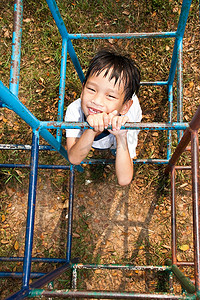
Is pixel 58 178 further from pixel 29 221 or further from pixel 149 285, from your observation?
pixel 29 221

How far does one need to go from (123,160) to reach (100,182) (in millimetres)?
793

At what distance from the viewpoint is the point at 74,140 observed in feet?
5.00

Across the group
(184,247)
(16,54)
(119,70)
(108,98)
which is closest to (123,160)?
(108,98)

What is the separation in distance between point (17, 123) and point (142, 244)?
134 cm

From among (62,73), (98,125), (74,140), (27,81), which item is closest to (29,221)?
(98,125)

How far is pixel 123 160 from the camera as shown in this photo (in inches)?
56.7

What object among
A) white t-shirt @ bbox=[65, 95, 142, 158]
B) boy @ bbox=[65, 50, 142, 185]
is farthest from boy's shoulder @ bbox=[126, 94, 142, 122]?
boy @ bbox=[65, 50, 142, 185]

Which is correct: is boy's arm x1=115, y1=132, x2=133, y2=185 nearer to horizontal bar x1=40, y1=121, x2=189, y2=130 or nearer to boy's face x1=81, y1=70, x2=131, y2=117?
boy's face x1=81, y1=70, x2=131, y2=117

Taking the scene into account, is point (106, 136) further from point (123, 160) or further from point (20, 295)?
point (20, 295)

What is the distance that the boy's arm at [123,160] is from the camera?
54.5 inches

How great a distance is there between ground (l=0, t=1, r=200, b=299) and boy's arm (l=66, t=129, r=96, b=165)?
719mm

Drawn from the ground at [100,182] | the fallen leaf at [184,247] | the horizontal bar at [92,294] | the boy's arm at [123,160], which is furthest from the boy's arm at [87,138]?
the fallen leaf at [184,247]

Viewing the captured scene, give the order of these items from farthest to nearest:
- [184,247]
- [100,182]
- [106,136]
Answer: [100,182], [184,247], [106,136]

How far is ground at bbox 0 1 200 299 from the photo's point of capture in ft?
6.77
